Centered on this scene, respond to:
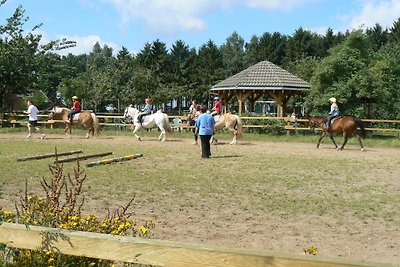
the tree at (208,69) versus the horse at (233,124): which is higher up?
the tree at (208,69)

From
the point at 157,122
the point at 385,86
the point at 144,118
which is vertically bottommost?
the point at 157,122

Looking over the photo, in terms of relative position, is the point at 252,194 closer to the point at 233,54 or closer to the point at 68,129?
the point at 68,129

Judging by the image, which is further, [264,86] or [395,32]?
[395,32]

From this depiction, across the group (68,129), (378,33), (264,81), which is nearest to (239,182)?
(68,129)

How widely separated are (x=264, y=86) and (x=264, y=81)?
33.9 inches

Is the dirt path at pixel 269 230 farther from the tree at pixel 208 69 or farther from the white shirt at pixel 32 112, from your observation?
the tree at pixel 208 69

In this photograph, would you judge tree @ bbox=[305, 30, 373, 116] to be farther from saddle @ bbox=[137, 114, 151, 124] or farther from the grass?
saddle @ bbox=[137, 114, 151, 124]

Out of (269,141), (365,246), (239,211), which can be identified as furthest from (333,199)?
(269,141)

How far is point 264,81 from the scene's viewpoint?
1229 inches

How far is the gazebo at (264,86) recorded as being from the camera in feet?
99.9

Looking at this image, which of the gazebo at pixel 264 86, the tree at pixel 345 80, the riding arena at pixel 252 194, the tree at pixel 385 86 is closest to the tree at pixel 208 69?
the gazebo at pixel 264 86

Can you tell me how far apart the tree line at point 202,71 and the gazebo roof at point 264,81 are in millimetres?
1167

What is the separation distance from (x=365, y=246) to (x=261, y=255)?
4.47 m

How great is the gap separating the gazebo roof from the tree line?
1167 mm
